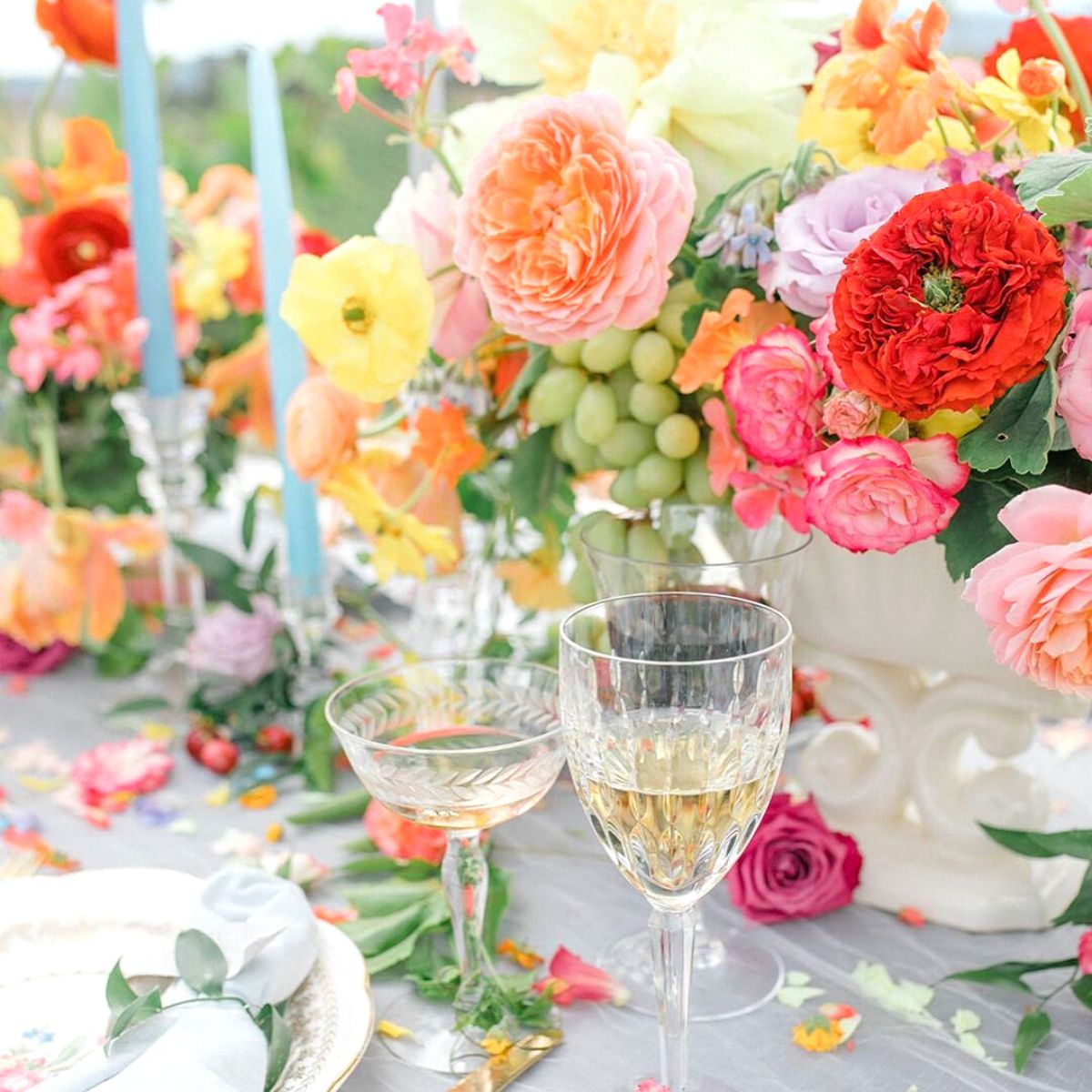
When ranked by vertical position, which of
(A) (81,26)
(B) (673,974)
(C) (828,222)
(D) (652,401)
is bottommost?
(B) (673,974)

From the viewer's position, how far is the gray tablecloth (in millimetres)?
685

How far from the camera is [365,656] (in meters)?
1.26

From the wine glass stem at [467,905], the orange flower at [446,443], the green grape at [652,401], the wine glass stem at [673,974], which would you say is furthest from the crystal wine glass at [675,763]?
the orange flower at [446,443]

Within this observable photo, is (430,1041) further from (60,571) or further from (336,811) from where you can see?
(60,571)

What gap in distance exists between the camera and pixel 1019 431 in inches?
24.3

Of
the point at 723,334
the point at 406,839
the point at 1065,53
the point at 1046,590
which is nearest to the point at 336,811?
the point at 406,839

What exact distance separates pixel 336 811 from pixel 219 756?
129 mm

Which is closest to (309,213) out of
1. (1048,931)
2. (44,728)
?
(44,728)

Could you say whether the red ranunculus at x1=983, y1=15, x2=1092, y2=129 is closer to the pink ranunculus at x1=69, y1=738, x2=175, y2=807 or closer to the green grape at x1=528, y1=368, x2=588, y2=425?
the green grape at x1=528, y1=368, x2=588, y2=425

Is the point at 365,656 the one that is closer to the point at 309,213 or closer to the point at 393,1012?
the point at 393,1012

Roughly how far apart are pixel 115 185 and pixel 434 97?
1.13 ft

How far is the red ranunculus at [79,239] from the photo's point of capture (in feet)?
3.97

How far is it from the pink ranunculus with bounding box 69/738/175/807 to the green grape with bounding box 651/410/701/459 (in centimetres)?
48

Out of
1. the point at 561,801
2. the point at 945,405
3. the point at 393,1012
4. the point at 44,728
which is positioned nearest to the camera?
the point at 945,405
